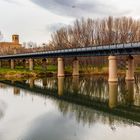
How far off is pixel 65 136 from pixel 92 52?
152 ft

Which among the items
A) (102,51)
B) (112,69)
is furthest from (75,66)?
(112,69)

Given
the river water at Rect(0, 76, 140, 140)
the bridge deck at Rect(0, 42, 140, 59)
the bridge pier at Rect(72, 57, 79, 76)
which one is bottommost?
the river water at Rect(0, 76, 140, 140)

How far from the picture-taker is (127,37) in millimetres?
102688

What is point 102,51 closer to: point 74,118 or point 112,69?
point 112,69

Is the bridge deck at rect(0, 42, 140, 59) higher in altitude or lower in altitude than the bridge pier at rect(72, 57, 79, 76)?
higher

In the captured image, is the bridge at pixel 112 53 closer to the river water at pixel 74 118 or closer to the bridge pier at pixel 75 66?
the bridge pier at pixel 75 66

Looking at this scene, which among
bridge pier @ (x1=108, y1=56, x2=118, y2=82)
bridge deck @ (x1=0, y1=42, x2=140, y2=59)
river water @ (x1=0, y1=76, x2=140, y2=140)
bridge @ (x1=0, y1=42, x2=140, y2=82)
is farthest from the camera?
bridge pier @ (x1=108, y1=56, x2=118, y2=82)

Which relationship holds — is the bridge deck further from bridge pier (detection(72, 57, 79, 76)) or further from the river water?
the river water

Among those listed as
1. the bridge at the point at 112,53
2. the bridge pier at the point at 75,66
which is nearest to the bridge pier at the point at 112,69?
the bridge at the point at 112,53

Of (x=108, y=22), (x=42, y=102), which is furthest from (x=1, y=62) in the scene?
(x=42, y=102)

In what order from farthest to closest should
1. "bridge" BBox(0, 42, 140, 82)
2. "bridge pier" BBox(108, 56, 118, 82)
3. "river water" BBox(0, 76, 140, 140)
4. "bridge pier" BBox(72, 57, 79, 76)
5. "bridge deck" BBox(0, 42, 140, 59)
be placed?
1. "bridge pier" BBox(72, 57, 79, 76)
2. "bridge pier" BBox(108, 56, 118, 82)
3. "bridge" BBox(0, 42, 140, 82)
4. "bridge deck" BBox(0, 42, 140, 59)
5. "river water" BBox(0, 76, 140, 140)

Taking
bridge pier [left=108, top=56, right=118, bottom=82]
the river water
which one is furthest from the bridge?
the river water

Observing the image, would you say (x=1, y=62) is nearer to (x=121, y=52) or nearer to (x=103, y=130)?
(x=121, y=52)

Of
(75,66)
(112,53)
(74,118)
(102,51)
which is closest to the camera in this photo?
(74,118)
